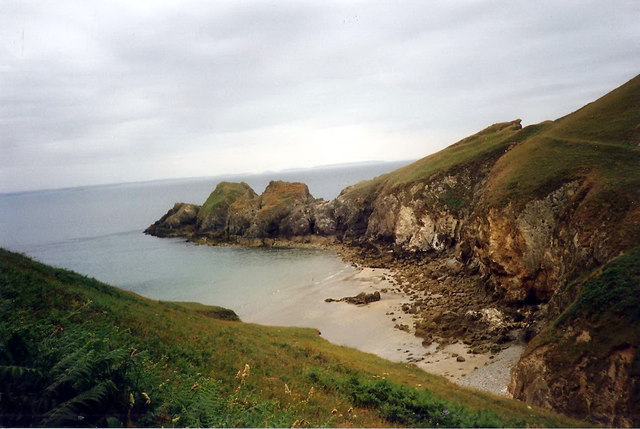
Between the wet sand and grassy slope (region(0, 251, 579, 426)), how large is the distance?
8.62 metres

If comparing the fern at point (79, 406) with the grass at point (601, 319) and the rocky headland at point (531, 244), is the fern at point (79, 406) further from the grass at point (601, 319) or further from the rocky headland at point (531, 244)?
the grass at point (601, 319)

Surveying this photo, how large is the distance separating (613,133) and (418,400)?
45588mm

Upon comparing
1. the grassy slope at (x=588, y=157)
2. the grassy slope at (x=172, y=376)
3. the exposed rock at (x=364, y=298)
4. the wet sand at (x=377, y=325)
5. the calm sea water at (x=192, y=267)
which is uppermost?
the grassy slope at (x=588, y=157)

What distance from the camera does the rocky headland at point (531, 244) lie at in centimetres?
2072

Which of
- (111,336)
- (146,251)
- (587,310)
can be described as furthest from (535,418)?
(146,251)

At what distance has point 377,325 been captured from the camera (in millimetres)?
40406

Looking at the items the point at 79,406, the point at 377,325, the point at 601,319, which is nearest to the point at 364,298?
the point at 377,325

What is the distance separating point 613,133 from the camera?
4212 centimetres

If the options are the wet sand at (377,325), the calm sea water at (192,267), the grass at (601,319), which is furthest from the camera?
the calm sea water at (192,267)

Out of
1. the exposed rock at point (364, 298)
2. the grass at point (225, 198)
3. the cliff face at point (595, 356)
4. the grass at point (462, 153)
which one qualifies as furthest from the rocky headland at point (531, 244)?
the grass at point (225, 198)

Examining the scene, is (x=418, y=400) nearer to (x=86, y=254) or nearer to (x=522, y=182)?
(x=522, y=182)

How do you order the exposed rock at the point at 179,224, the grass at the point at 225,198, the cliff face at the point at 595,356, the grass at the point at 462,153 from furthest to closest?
the exposed rock at the point at 179,224
the grass at the point at 225,198
the grass at the point at 462,153
the cliff face at the point at 595,356

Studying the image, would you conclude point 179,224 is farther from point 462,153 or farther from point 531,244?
point 531,244

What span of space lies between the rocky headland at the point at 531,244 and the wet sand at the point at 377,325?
1.90 meters
